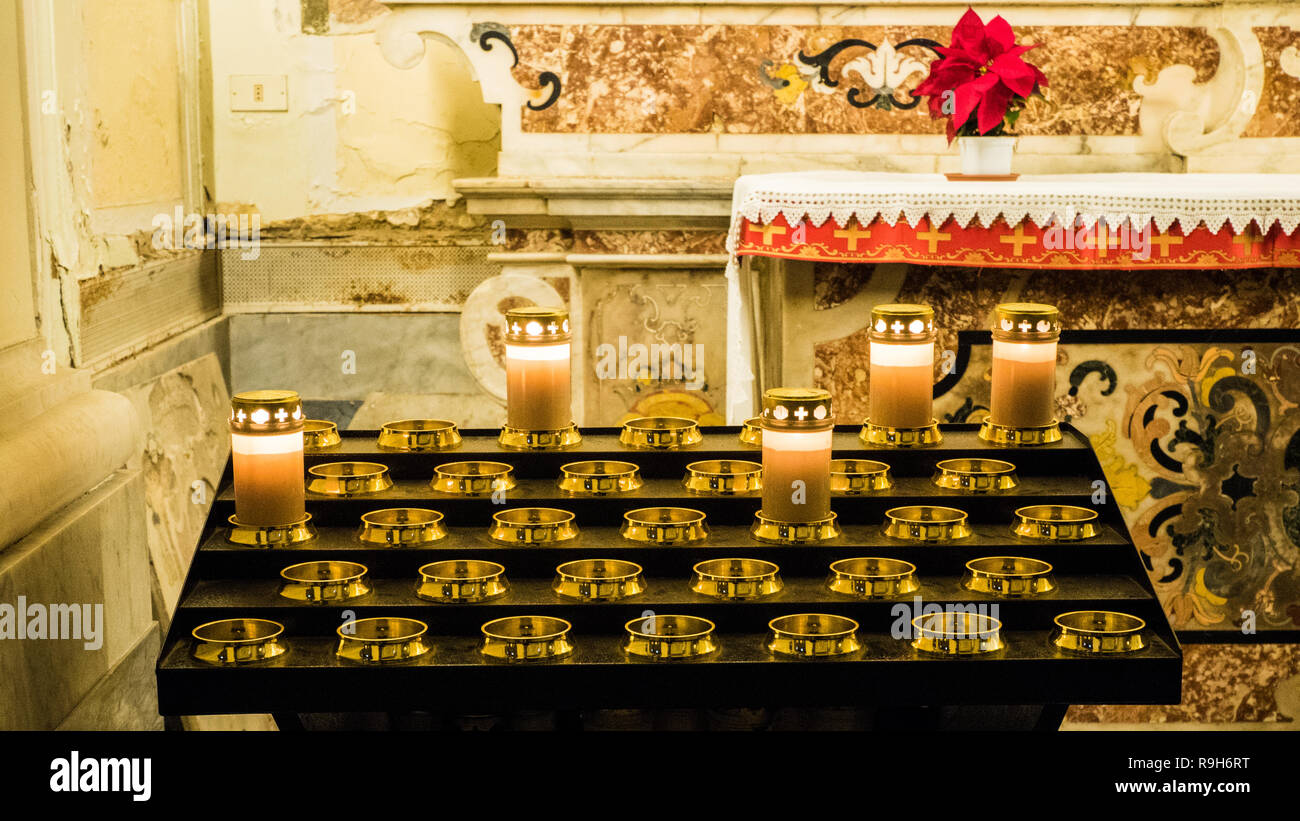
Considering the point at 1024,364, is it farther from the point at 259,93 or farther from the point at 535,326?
the point at 259,93

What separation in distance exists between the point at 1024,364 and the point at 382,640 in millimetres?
1328

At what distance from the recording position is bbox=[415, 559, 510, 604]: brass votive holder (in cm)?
224

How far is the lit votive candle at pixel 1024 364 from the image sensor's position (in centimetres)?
274

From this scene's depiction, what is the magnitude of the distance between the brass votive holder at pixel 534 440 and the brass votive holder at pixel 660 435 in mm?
110

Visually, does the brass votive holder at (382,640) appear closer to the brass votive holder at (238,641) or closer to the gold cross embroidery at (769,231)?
the brass votive holder at (238,641)

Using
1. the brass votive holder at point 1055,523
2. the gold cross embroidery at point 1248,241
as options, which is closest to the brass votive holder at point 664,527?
the brass votive holder at point 1055,523

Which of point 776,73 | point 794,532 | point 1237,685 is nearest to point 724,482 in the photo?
point 794,532

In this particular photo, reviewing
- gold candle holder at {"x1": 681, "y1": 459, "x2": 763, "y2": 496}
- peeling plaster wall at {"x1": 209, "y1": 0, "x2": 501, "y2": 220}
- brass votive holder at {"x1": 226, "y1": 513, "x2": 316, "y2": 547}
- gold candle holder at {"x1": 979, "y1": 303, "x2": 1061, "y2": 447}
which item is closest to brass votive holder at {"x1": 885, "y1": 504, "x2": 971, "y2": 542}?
gold candle holder at {"x1": 681, "y1": 459, "x2": 763, "y2": 496}

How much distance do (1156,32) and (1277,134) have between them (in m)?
0.56

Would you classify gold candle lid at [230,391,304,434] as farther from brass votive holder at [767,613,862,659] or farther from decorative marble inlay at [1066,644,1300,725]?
decorative marble inlay at [1066,644,1300,725]

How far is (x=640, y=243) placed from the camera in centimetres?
536

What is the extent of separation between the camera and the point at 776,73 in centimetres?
525

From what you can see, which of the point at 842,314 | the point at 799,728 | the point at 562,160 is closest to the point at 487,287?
the point at 562,160

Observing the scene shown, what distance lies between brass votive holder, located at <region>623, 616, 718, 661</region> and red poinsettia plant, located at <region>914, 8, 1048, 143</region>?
2147 millimetres
